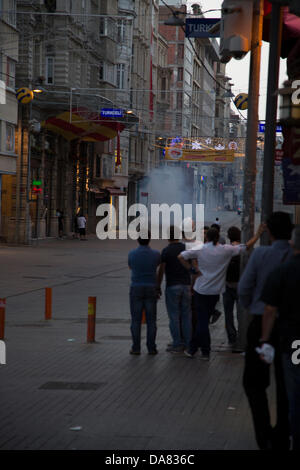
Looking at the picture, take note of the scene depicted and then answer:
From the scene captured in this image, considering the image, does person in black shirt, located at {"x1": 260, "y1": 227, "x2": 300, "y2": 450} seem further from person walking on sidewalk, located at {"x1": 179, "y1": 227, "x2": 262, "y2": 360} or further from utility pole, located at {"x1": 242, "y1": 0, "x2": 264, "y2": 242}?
utility pole, located at {"x1": 242, "y1": 0, "x2": 264, "y2": 242}

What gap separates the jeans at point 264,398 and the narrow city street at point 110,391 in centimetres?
36

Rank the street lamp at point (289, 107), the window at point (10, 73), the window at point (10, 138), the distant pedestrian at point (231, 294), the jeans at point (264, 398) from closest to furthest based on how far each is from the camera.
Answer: the jeans at point (264, 398)
the street lamp at point (289, 107)
the distant pedestrian at point (231, 294)
the window at point (10, 73)
the window at point (10, 138)

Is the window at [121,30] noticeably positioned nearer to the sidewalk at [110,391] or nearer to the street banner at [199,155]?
the street banner at [199,155]

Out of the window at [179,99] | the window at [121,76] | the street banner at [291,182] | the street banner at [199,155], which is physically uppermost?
the window at [179,99]

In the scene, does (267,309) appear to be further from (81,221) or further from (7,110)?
(81,221)

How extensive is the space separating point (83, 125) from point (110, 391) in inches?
1403

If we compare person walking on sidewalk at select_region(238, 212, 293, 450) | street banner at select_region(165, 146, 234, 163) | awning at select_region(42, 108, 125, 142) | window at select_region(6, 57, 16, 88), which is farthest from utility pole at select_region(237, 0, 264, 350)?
street banner at select_region(165, 146, 234, 163)

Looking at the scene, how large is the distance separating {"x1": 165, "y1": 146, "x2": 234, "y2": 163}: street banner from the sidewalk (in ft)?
112

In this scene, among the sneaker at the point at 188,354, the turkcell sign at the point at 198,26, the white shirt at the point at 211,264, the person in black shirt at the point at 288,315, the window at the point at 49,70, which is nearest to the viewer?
the person in black shirt at the point at 288,315

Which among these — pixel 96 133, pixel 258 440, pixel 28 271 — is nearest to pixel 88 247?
pixel 96 133

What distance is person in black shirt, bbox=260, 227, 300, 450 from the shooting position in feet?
18.0

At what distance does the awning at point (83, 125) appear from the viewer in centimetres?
4084

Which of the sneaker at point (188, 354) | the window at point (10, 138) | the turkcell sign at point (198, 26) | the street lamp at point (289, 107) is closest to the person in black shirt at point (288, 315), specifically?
the street lamp at point (289, 107)

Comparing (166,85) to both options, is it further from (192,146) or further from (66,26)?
(66,26)
